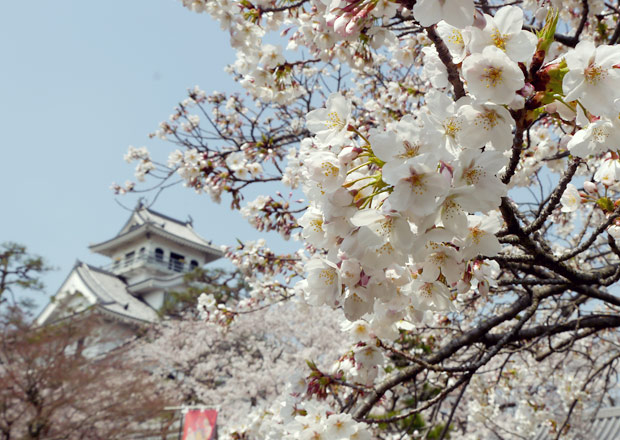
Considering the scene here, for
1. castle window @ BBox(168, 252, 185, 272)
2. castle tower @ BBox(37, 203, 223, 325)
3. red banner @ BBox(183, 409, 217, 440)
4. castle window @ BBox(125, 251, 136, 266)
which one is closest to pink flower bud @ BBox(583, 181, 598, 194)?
red banner @ BBox(183, 409, 217, 440)

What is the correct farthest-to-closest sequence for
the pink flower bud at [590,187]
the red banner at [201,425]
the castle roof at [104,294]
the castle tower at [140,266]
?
the castle tower at [140,266] → the castle roof at [104,294] → the red banner at [201,425] → the pink flower bud at [590,187]

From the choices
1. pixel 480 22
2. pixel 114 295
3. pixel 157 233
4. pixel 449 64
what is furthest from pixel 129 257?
pixel 480 22

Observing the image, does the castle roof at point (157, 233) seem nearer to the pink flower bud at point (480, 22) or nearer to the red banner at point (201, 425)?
the red banner at point (201, 425)

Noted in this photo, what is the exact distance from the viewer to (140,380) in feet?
34.9

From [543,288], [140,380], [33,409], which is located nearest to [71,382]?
[33,409]

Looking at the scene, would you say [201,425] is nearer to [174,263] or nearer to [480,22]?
[480,22]

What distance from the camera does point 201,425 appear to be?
25.5ft

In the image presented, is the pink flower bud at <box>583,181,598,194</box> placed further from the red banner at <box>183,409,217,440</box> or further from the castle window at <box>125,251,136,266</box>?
the castle window at <box>125,251,136,266</box>

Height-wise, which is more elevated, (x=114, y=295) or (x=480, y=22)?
(x=114, y=295)

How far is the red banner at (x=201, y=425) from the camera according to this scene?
773 centimetres

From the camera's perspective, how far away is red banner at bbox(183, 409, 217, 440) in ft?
25.4

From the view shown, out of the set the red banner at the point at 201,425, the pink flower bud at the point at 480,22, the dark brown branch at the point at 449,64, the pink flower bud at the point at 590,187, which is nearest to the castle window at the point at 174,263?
the red banner at the point at 201,425

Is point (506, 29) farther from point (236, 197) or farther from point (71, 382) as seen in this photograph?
point (71, 382)

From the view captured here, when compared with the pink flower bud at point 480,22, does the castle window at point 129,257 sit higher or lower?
higher
